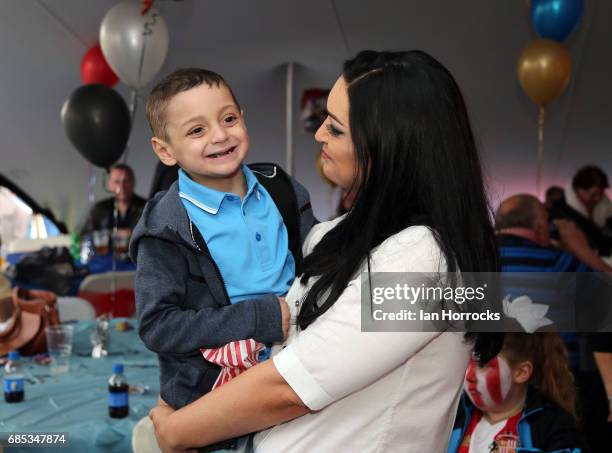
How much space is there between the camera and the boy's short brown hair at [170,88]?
1.23m

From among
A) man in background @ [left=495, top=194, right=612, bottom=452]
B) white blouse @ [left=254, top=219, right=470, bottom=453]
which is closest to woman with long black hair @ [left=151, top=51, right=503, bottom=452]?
white blouse @ [left=254, top=219, right=470, bottom=453]

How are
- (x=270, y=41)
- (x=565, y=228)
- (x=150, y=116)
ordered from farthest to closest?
(x=270, y=41) < (x=565, y=228) < (x=150, y=116)

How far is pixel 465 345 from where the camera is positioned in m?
1.03

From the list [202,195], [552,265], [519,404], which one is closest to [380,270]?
[202,195]

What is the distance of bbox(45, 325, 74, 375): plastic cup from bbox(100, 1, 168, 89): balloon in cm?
237

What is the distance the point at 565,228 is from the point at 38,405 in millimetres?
2439

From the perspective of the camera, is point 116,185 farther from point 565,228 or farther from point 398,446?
point 398,446

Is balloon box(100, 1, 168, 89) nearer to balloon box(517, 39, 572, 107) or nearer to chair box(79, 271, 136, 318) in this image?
chair box(79, 271, 136, 318)

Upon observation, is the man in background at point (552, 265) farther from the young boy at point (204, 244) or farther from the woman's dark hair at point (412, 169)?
the woman's dark hair at point (412, 169)

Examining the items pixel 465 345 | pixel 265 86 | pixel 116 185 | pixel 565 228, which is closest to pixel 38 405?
pixel 465 345

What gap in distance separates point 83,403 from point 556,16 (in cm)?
447

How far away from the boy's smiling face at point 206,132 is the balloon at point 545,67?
14.5 ft

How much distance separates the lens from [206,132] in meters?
1.23

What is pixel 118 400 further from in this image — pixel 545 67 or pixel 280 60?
pixel 280 60
